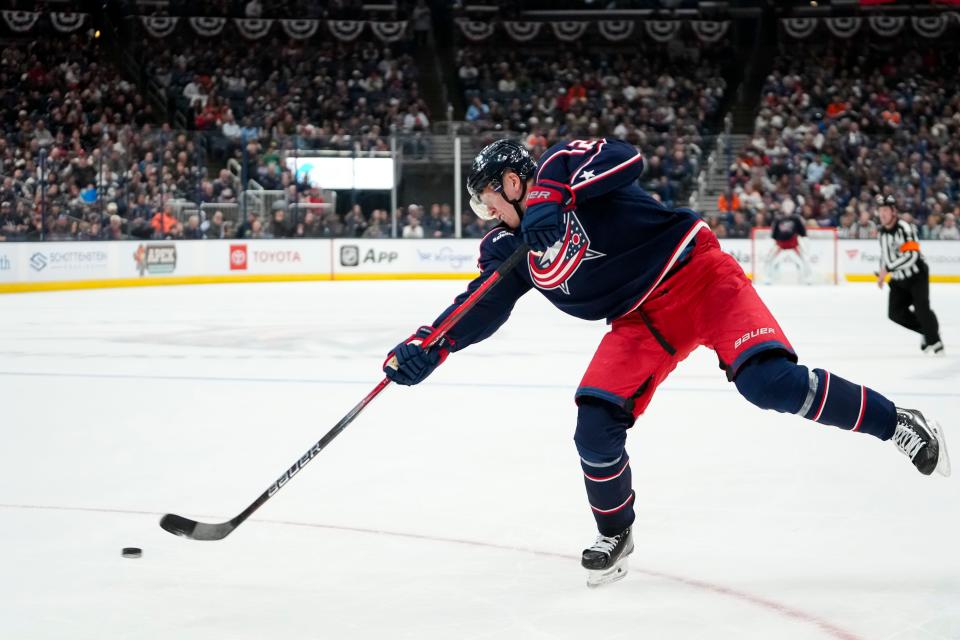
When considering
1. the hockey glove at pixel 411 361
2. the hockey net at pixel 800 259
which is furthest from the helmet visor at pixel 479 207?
the hockey net at pixel 800 259

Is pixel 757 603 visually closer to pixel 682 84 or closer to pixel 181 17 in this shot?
pixel 682 84

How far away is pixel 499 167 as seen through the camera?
Result: 9.01 feet

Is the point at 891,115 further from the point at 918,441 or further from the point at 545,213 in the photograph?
the point at 545,213

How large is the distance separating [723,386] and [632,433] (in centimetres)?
148

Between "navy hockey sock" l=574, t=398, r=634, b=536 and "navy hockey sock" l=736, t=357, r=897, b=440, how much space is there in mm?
302

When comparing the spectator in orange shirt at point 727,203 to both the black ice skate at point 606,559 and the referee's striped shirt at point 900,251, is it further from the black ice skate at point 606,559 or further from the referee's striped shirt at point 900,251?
the black ice skate at point 606,559

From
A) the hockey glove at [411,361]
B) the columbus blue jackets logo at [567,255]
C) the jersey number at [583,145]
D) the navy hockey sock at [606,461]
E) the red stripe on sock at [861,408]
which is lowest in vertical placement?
the navy hockey sock at [606,461]

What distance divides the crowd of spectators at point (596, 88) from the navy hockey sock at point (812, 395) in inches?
595

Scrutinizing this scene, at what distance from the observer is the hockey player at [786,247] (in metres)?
15.0

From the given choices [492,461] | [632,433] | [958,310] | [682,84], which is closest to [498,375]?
[632,433]

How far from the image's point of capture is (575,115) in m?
20.0

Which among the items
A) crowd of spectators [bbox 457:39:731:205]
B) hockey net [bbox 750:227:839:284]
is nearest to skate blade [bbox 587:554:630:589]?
hockey net [bbox 750:227:839:284]

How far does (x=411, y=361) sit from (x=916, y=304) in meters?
5.50

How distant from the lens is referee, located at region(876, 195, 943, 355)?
7527 mm
